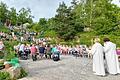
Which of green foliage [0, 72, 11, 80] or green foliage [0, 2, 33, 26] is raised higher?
green foliage [0, 2, 33, 26]

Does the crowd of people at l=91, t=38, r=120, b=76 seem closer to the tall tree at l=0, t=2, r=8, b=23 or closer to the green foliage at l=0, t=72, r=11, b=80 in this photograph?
the green foliage at l=0, t=72, r=11, b=80

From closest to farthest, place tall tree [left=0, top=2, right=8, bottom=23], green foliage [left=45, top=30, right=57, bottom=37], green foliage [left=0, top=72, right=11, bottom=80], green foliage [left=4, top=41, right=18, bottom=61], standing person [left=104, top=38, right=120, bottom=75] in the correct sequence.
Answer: green foliage [left=0, top=72, right=11, bottom=80] < standing person [left=104, top=38, right=120, bottom=75] < green foliage [left=4, top=41, right=18, bottom=61] < green foliage [left=45, top=30, right=57, bottom=37] < tall tree [left=0, top=2, right=8, bottom=23]

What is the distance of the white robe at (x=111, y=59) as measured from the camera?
1642cm

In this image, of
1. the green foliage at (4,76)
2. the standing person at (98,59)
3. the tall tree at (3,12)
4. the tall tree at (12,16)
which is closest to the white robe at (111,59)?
the standing person at (98,59)

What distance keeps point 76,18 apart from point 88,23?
136 inches

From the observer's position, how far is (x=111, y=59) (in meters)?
16.5

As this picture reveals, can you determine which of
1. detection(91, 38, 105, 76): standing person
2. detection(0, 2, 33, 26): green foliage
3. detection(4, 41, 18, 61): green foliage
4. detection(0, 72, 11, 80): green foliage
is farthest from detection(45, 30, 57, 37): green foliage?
detection(0, 72, 11, 80): green foliage

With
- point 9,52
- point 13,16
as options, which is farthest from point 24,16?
point 9,52

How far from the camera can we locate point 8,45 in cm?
3164

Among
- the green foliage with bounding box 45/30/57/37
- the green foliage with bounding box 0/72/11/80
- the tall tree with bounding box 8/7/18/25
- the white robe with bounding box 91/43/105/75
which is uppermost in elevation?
the tall tree with bounding box 8/7/18/25

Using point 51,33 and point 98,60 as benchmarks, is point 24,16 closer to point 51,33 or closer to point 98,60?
point 51,33

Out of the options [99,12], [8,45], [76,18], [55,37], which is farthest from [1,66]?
[99,12]

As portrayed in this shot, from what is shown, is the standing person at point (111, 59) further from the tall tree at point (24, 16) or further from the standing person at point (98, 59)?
the tall tree at point (24, 16)

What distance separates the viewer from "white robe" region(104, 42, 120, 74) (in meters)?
16.4
